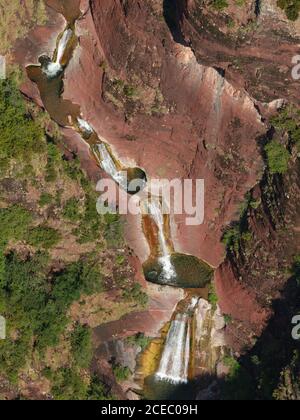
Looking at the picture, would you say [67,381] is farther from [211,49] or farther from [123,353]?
[211,49]

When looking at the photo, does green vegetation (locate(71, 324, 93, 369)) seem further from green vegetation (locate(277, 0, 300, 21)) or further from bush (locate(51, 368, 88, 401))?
green vegetation (locate(277, 0, 300, 21))

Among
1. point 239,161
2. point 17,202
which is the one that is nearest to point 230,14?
point 239,161

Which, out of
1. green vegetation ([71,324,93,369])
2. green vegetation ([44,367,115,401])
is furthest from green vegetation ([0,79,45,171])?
green vegetation ([44,367,115,401])

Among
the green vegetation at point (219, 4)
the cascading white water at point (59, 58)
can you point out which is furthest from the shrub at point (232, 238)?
the cascading white water at point (59, 58)

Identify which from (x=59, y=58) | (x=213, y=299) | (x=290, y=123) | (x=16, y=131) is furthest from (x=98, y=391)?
(x=59, y=58)

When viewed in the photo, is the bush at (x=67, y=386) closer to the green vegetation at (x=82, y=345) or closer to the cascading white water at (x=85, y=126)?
the green vegetation at (x=82, y=345)

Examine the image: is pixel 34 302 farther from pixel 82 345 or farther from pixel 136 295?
pixel 136 295

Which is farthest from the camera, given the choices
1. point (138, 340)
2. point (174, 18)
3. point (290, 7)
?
point (138, 340)
